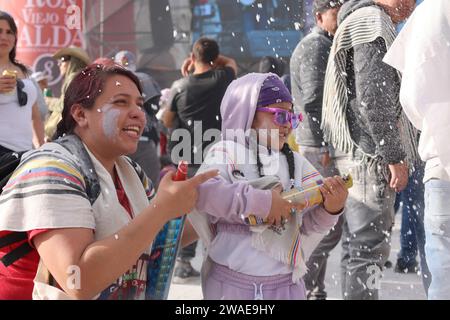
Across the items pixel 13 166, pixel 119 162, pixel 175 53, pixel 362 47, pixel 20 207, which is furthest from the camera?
pixel 175 53

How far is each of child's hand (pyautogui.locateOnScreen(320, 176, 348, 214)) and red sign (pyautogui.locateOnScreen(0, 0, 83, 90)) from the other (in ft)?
16.7

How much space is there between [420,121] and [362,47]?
2.85 feet

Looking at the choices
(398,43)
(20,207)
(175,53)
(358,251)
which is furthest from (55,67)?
(20,207)

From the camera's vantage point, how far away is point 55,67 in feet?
30.0

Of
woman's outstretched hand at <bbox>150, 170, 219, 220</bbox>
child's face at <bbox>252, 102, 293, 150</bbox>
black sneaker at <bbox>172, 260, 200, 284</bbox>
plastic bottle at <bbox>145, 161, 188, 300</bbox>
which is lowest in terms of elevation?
black sneaker at <bbox>172, 260, 200, 284</bbox>

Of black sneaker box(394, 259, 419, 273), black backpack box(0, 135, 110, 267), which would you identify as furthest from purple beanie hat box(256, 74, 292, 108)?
black sneaker box(394, 259, 419, 273)

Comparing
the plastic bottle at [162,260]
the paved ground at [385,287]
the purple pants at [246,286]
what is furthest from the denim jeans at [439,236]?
the paved ground at [385,287]

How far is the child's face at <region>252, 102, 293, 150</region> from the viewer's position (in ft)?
10.1

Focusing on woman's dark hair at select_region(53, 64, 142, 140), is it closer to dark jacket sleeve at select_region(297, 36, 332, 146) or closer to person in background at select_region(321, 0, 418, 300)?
person in background at select_region(321, 0, 418, 300)

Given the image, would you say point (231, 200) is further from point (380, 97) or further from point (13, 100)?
point (13, 100)

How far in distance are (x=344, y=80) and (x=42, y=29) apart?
16.2ft

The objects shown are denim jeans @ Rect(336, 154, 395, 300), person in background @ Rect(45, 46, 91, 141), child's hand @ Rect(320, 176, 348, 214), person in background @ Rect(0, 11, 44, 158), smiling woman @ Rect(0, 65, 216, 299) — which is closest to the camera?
smiling woman @ Rect(0, 65, 216, 299)

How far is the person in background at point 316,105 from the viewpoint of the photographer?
4.60 meters
